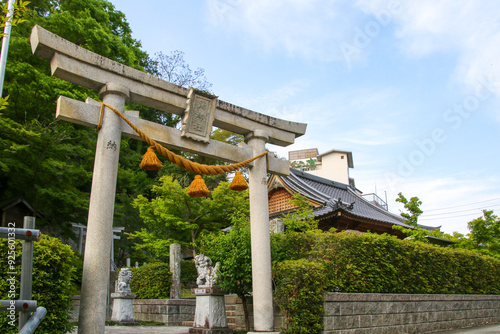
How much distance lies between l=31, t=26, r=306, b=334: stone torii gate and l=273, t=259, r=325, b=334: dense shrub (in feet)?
1.48

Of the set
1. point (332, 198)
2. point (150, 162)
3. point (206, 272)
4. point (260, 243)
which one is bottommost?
point (206, 272)

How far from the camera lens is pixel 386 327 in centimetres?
832

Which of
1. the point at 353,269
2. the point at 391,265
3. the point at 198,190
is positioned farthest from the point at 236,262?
the point at 391,265

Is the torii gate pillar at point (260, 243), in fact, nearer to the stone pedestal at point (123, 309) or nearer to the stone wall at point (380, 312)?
the stone wall at point (380, 312)

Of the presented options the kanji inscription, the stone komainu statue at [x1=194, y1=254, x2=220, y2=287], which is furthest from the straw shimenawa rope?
the stone komainu statue at [x1=194, y1=254, x2=220, y2=287]

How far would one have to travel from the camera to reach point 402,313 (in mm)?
8789

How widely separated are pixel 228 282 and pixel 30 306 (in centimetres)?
586

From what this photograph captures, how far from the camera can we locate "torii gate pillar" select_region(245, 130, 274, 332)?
676 centimetres

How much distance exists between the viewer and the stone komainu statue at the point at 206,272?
819 centimetres

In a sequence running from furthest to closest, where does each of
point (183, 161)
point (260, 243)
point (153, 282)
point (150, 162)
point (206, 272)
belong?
point (153, 282) → point (206, 272) → point (260, 243) → point (183, 161) → point (150, 162)

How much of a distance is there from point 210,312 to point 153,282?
561 centimetres

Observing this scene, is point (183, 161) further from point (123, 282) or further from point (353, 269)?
point (123, 282)

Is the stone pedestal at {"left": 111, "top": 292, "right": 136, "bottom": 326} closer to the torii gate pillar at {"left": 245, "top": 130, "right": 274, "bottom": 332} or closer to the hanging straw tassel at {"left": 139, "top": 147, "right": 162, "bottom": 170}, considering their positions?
the torii gate pillar at {"left": 245, "top": 130, "right": 274, "bottom": 332}

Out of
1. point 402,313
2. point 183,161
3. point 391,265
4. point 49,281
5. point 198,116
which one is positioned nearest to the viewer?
point 49,281
